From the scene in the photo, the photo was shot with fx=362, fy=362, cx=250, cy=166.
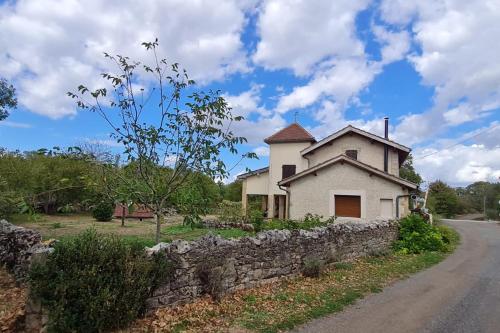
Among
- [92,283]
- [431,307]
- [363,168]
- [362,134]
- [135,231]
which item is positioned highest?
[362,134]

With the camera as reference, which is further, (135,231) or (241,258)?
(135,231)

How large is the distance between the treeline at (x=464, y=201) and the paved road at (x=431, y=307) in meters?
41.8

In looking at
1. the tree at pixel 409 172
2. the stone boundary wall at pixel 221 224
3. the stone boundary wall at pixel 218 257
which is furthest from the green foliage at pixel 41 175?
the tree at pixel 409 172

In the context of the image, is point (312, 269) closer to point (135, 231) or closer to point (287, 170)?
point (135, 231)

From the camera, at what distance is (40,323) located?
15.1ft

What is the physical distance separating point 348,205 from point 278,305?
12.5 m

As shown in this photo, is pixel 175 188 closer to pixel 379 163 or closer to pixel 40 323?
pixel 40 323

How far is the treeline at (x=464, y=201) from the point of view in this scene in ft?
183

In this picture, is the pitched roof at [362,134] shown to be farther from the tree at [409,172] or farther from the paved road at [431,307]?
the tree at [409,172]

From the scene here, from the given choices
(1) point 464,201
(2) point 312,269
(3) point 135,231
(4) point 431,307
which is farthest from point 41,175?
(1) point 464,201

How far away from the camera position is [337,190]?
59.7 feet

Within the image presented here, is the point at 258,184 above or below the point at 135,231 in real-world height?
above

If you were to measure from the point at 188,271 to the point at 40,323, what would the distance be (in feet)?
7.12

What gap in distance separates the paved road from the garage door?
742 cm
